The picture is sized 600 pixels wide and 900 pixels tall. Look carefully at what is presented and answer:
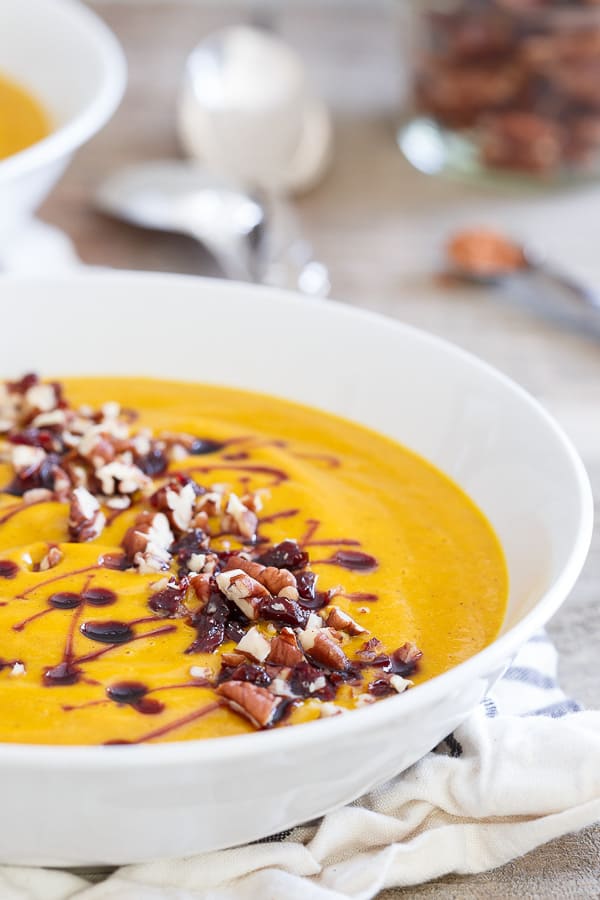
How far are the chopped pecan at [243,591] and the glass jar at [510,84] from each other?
1823mm

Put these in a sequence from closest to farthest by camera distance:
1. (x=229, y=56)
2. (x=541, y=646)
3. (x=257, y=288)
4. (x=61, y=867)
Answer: (x=61, y=867)
(x=541, y=646)
(x=257, y=288)
(x=229, y=56)

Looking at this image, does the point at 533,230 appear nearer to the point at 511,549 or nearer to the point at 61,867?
the point at 511,549

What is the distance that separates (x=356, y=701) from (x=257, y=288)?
0.88 metres

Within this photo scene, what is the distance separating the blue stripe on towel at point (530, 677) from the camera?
1582 mm

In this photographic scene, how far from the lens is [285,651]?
4.25 ft

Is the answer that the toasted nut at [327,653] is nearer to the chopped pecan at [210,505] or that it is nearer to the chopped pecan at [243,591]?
the chopped pecan at [243,591]

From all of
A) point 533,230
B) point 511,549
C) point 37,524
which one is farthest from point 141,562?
point 533,230

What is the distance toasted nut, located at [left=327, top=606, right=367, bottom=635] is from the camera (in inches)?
53.4

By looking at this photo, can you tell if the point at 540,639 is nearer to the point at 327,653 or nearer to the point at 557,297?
the point at 327,653

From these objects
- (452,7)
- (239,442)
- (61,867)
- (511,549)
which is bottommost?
(61,867)

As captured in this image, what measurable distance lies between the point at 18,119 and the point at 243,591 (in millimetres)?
1531

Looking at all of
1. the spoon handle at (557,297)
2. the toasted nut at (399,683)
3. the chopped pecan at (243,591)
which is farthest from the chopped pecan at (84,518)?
the spoon handle at (557,297)

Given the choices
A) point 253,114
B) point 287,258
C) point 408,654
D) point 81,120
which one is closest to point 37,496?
point 408,654

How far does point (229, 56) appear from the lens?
10.5 ft
